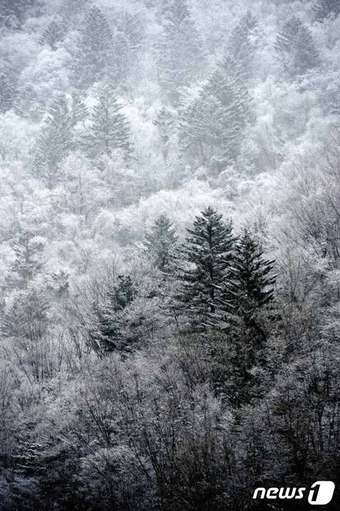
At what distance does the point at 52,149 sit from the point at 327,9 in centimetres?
5350

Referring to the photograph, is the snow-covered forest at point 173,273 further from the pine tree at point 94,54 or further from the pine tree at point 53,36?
the pine tree at point 53,36

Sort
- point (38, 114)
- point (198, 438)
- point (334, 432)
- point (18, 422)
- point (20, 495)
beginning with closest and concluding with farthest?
point (334, 432)
point (198, 438)
point (20, 495)
point (18, 422)
point (38, 114)

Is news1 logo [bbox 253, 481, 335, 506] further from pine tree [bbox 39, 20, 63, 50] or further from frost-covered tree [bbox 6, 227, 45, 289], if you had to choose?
pine tree [bbox 39, 20, 63, 50]

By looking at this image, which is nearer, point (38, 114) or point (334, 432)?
point (334, 432)

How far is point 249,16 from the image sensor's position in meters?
71.2

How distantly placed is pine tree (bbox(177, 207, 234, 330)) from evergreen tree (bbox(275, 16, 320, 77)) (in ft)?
158

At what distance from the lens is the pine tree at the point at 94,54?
7175 cm

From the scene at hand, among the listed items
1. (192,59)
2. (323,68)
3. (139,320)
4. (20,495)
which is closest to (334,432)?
(139,320)

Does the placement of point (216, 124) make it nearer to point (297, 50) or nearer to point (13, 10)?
point (297, 50)

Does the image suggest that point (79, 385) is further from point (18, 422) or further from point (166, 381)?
point (166, 381)

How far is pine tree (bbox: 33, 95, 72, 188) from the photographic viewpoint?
172ft

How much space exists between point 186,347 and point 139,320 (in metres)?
3.72

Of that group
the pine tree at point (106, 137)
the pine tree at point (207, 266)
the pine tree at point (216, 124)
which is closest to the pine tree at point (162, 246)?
the pine tree at point (207, 266)

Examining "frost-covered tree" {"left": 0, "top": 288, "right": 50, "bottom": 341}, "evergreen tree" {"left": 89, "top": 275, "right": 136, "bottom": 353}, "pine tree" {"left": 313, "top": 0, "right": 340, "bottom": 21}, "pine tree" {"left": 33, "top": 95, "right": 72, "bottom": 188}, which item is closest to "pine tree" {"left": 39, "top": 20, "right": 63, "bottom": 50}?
"pine tree" {"left": 33, "top": 95, "right": 72, "bottom": 188}
